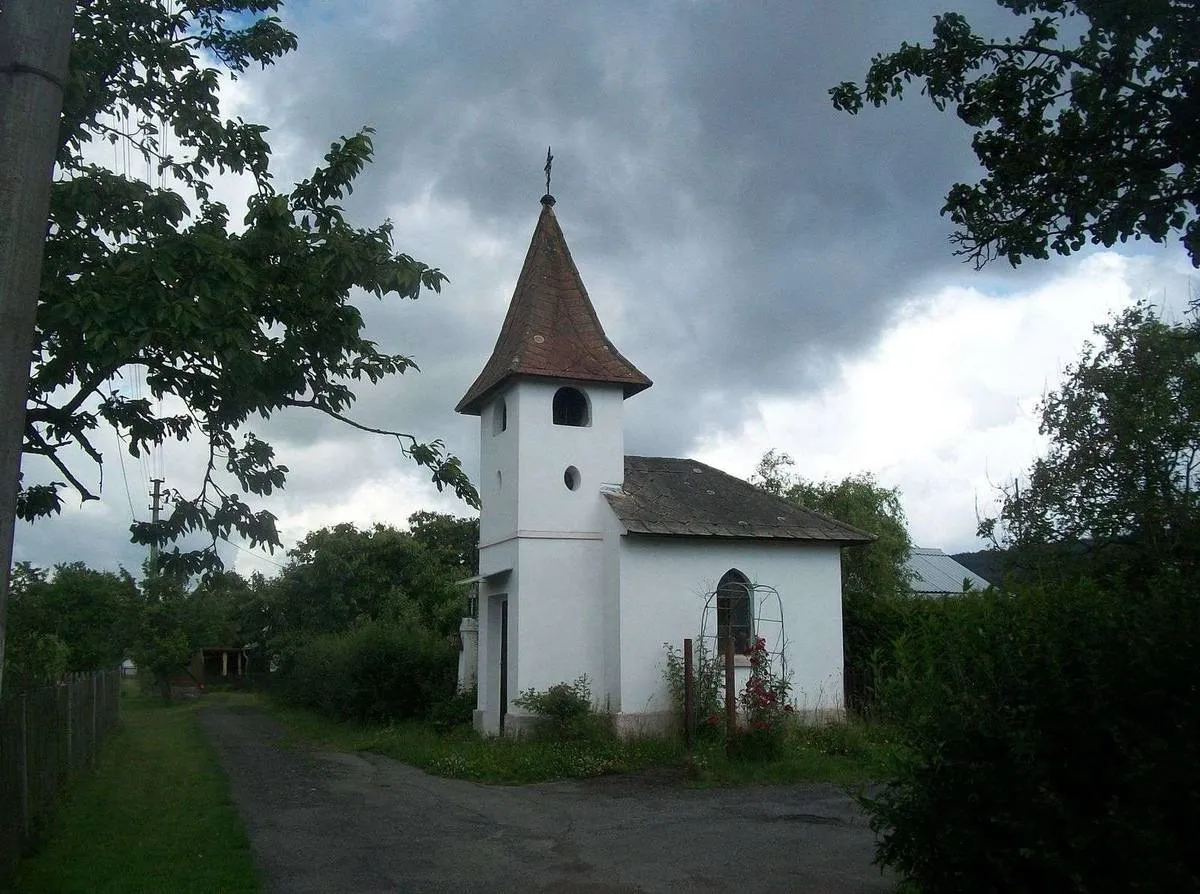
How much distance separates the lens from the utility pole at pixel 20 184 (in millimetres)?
4457

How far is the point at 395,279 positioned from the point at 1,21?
412cm

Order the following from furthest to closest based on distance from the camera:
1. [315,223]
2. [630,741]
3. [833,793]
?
[630,741]
[833,793]
[315,223]

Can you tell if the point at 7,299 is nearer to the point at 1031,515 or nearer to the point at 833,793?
the point at 833,793

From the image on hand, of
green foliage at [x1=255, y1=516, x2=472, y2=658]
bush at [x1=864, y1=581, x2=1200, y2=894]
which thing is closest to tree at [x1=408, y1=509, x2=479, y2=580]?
green foliage at [x1=255, y1=516, x2=472, y2=658]

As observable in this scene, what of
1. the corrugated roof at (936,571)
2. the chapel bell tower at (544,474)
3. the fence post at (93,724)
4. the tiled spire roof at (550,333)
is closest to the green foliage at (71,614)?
the fence post at (93,724)

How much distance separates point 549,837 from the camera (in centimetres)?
1128

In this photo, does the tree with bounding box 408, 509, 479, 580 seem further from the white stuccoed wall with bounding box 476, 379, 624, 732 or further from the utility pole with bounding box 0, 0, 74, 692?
the utility pole with bounding box 0, 0, 74, 692

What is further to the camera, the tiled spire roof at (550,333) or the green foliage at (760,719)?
the tiled spire roof at (550,333)

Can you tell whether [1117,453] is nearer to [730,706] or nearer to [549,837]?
[730,706]

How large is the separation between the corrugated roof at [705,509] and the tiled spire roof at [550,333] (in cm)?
222

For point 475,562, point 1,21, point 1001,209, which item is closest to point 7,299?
point 1,21

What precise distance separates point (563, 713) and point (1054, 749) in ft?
44.7

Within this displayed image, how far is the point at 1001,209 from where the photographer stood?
25.9 feet

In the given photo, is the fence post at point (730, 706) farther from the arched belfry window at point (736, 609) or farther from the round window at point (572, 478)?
the round window at point (572, 478)
